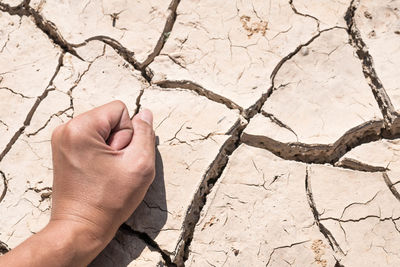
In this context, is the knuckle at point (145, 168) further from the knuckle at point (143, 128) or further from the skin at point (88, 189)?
the knuckle at point (143, 128)

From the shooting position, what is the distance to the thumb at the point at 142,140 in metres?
2.23

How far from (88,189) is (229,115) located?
822 mm

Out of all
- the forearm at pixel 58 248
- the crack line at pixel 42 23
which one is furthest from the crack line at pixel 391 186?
the crack line at pixel 42 23

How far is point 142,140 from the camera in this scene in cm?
229

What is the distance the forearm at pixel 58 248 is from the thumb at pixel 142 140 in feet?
1.36

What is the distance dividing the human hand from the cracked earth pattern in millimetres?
176

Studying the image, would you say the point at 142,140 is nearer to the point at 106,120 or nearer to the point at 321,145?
the point at 106,120

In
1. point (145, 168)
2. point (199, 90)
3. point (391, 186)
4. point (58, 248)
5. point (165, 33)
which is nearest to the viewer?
point (58, 248)

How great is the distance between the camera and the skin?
210 cm

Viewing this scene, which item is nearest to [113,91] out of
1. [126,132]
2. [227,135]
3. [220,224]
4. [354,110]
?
[126,132]

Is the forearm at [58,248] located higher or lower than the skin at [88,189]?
lower

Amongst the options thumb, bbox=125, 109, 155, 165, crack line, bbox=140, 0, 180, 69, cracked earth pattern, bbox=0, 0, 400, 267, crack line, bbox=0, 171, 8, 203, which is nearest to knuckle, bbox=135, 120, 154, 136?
thumb, bbox=125, 109, 155, 165

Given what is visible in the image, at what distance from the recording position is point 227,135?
2438 millimetres

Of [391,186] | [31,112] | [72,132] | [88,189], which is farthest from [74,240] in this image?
[391,186]
